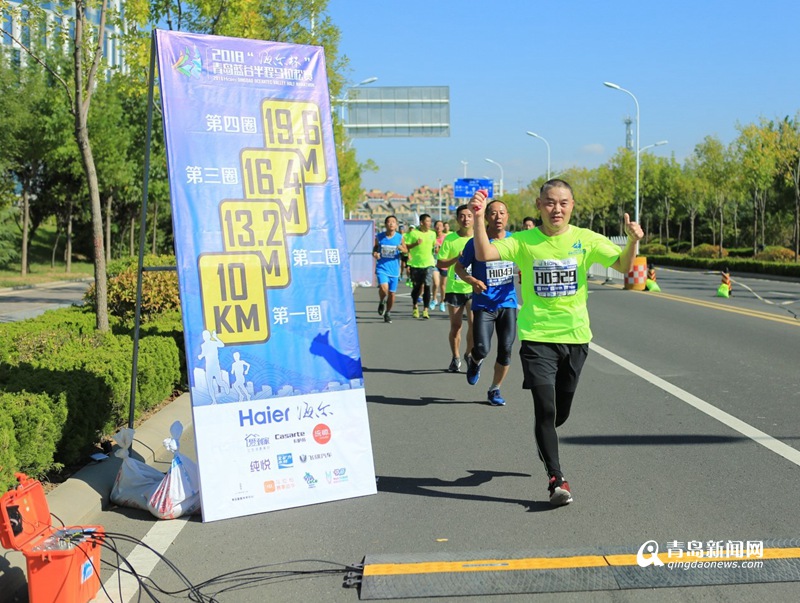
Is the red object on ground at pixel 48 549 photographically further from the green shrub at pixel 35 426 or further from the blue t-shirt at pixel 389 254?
the blue t-shirt at pixel 389 254

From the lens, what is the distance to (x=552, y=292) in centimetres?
571

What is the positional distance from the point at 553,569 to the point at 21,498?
96.6 inches

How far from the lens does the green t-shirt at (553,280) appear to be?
225 inches

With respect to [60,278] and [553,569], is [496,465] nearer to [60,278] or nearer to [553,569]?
[553,569]

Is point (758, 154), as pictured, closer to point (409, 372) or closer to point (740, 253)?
point (740, 253)

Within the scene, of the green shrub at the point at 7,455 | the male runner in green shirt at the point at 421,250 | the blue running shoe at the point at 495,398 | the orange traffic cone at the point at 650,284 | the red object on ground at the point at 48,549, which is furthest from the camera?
the orange traffic cone at the point at 650,284

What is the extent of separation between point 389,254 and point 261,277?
11.8 meters

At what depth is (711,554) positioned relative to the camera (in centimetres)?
459

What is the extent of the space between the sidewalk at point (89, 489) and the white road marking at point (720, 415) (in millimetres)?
4455

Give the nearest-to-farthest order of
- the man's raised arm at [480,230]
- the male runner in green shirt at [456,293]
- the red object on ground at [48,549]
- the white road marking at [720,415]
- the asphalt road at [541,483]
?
the red object on ground at [48,549] → the asphalt road at [541,483] → the man's raised arm at [480,230] → the white road marking at [720,415] → the male runner in green shirt at [456,293]

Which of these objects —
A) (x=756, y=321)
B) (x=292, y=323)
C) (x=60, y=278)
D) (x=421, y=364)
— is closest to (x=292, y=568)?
(x=292, y=323)

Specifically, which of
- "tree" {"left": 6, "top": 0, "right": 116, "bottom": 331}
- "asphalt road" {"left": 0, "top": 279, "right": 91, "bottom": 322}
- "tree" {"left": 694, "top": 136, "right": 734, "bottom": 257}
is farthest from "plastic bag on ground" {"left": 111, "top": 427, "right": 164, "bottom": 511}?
"tree" {"left": 694, "top": 136, "right": 734, "bottom": 257}

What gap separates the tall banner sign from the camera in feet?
18.2

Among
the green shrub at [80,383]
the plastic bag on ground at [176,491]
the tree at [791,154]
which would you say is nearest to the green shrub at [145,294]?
the green shrub at [80,383]
